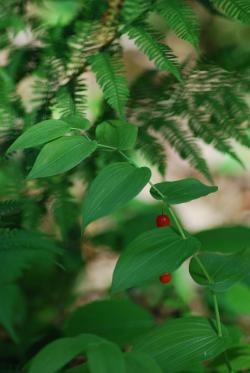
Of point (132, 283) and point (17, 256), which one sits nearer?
point (132, 283)

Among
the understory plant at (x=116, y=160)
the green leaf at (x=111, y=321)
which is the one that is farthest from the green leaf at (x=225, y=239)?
the green leaf at (x=111, y=321)

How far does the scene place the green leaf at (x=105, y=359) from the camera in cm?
99

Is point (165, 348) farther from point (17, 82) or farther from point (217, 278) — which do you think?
point (17, 82)

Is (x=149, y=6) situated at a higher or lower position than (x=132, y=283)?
higher

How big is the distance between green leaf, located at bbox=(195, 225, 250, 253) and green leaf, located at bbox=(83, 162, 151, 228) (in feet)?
3.63

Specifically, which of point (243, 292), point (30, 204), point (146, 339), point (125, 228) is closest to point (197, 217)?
point (125, 228)

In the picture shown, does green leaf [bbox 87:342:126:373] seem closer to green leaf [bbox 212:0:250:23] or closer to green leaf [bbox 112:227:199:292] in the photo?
green leaf [bbox 112:227:199:292]

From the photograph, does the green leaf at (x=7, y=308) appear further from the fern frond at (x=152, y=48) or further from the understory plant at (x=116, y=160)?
the fern frond at (x=152, y=48)

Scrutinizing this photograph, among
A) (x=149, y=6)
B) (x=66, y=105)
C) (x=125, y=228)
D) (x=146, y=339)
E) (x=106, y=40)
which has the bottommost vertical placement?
(x=125, y=228)

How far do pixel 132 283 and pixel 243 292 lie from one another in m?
1.19

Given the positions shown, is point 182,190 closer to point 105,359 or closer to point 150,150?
point 105,359

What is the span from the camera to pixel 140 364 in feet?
3.47

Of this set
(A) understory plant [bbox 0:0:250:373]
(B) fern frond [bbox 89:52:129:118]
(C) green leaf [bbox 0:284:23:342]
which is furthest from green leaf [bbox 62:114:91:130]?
(C) green leaf [bbox 0:284:23:342]

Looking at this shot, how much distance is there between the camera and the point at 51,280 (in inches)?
103
